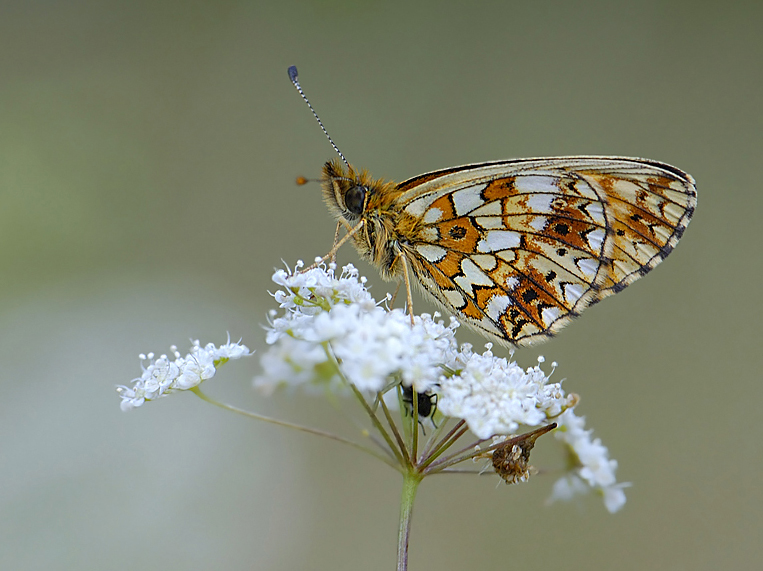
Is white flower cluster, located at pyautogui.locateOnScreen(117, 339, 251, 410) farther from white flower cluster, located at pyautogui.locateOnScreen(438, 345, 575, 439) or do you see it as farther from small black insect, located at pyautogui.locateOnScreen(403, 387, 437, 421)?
white flower cluster, located at pyautogui.locateOnScreen(438, 345, 575, 439)

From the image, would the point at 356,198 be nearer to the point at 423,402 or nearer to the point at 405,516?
the point at 423,402

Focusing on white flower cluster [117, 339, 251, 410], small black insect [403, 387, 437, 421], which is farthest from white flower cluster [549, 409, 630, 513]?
white flower cluster [117, 339, 251, 410]

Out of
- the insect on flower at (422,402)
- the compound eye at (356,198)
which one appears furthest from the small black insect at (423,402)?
the compound eye at (356,198)

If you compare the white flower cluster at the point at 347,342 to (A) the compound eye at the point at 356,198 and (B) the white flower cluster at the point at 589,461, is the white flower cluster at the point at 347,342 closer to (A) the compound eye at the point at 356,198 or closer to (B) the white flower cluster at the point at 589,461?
(B) the white flower cluster at the point at 589,461

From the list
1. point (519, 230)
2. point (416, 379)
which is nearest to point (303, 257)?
point (519, 230)

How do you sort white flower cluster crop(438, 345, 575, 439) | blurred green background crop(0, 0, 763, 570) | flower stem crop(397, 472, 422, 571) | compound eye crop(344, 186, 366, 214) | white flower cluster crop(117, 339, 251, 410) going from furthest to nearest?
blurred green background crop(0, 0, 763, 570)
compound eye crop(344, 186, 366, 214)
white flower cluster crop(117, 339, 251, 410)
white flower cluster crop(438, 345, 575, 439)
flower stem crop(397, 472, 422, 571)

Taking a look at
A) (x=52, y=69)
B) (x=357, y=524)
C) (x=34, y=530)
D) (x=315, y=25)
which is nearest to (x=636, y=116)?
(x=315, y=25)
